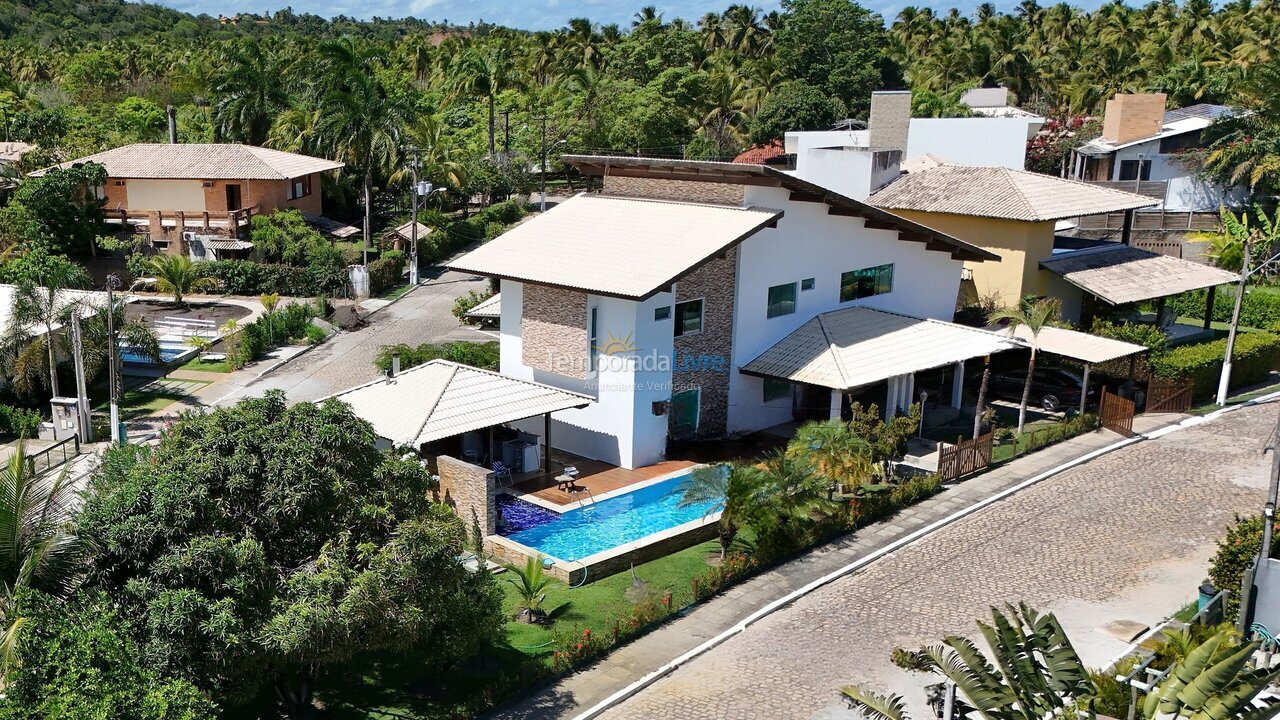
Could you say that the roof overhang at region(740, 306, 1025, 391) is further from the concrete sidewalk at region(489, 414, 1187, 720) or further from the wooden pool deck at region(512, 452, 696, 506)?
the wooden pool deck at region(512, 452, 696, 506)

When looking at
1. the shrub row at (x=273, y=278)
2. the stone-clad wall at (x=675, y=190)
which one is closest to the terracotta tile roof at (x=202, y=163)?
the shrub row at (x=273, y=278)

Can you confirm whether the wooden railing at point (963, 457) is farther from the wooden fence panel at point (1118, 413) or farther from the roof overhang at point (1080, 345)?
the wooden fence panel at point (1118, 413)

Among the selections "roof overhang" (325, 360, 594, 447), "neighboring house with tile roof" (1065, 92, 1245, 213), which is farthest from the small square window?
"neighboring house with tile roof" (1065, 92, 1245, 213)

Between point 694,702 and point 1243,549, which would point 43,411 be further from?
point 1243,549

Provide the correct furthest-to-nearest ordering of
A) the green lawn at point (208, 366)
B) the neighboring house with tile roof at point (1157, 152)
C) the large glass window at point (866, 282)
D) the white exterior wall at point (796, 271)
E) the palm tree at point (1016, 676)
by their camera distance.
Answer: the neighboring house with tile roof at point (1157, 152), the green lawn at point (208, 366), the large glass window at point (866, 282), the white exterior wall at point (796, 271), the palm tree at point (1016, 676)

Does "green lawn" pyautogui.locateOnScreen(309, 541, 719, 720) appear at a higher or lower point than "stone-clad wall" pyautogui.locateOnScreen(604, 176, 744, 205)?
lower

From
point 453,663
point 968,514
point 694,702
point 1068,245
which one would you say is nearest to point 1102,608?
point 968,514

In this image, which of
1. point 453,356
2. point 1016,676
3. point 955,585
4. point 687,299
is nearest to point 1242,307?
point 687,299
